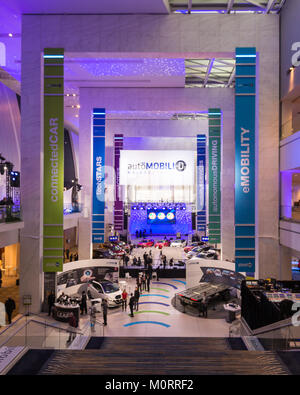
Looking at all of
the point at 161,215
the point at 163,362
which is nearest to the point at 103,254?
the point at 161,215

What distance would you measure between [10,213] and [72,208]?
573 cm

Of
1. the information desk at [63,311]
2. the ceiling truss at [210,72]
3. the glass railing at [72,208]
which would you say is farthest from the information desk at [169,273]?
the ceiling truss at [210,72]

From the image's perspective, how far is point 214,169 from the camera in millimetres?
17391

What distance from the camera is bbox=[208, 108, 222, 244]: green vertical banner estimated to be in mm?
17172

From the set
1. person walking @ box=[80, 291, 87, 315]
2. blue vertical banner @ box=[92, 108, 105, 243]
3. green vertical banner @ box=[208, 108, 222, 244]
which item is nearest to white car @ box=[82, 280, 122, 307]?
person walking @ box=[80, 291, 87, 315]

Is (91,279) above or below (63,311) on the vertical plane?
above

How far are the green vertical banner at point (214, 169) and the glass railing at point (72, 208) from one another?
24.2ft

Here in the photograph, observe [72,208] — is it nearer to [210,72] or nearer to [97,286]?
[97,286]

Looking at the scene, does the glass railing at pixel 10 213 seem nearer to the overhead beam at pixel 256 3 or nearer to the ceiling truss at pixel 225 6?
the ceiling truss at pixel 225 6

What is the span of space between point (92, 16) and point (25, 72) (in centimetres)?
320

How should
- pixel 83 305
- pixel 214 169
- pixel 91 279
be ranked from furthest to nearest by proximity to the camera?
pixel 214 169
pixel 91 279
pixel 83 305

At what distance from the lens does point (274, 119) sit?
35.3 ft

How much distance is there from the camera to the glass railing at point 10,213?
9.45m
